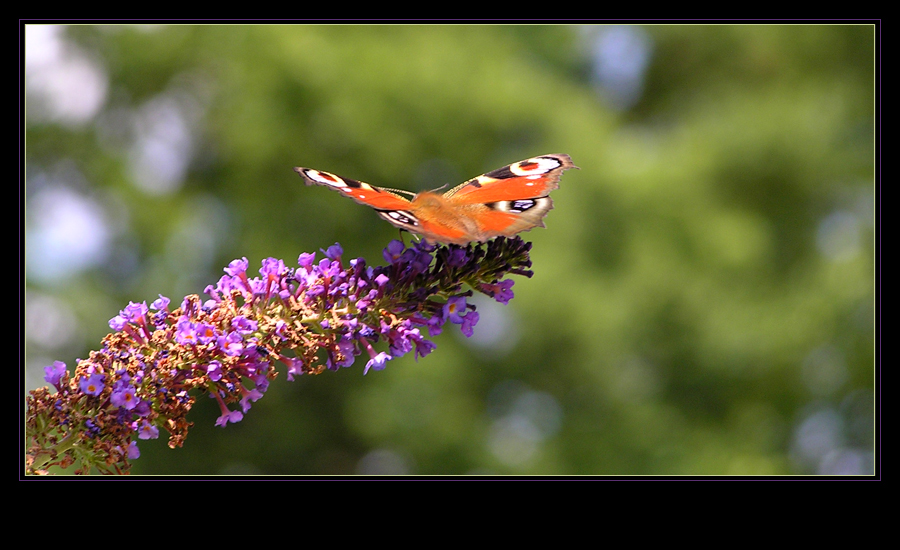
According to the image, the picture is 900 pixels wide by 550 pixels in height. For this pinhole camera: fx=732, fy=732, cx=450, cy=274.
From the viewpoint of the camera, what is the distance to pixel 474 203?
2273mm

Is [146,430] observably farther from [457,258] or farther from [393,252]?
[457,258]

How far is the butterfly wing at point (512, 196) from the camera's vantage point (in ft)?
6.66

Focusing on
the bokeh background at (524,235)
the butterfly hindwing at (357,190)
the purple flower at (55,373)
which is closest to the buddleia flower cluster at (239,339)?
the purple flower at (55,373)

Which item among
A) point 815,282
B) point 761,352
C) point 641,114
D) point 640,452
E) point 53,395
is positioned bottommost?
point 53,395

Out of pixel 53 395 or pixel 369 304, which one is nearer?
pixel 53 395

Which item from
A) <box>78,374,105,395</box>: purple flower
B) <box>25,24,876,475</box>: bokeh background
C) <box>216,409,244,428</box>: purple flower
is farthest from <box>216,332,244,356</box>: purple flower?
<box>25,24,876,475</box>: bokeh background

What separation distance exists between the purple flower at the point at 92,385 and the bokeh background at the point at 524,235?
239 inches

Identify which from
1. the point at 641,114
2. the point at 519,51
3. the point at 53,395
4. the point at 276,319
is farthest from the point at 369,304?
the point at 641,114

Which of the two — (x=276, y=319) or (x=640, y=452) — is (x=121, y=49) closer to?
(x=640, y=452)

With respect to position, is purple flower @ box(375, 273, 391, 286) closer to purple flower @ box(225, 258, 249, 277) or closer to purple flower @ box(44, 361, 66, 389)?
purple flower @ box(225, 258, 249, 277)

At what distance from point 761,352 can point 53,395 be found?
742cm

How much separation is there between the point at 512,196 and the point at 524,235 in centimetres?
530

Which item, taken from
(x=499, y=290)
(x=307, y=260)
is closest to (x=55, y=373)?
(x=307, y=260)

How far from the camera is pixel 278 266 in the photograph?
74.1 inches
